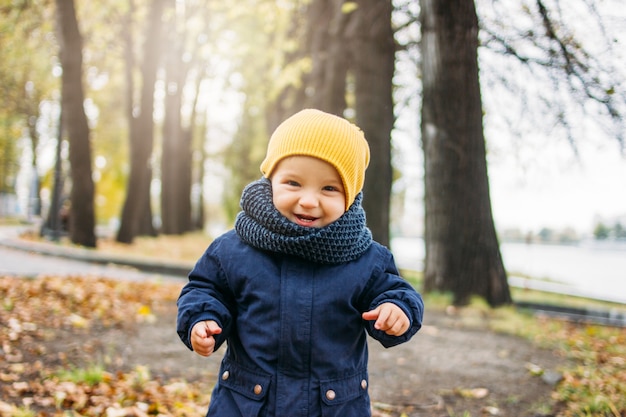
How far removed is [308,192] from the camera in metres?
2.08

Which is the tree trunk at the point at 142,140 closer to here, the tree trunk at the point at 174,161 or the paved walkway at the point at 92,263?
the tree trunk at the point at 174,161

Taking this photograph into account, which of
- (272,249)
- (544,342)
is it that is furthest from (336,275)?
(544,342)

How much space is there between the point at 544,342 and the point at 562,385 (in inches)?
60.3

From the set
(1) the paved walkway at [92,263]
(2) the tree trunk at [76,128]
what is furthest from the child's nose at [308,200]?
(2) the tree trunk at [76,128]

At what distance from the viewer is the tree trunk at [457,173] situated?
6.73 meters

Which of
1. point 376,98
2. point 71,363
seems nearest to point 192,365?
point 71,363

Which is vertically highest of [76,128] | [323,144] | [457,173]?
[76,128]

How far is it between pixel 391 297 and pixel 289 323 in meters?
0.38

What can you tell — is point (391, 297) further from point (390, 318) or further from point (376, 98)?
point (376, 98)

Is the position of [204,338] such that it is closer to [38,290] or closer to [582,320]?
[38,290]

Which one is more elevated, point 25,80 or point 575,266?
point 25,80

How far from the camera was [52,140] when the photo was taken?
104 ft

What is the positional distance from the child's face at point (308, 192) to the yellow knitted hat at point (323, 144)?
30 mm

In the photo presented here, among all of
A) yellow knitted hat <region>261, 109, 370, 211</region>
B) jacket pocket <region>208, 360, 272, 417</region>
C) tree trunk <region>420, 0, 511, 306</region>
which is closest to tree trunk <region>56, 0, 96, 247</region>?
tree trunk <region>420, 0, 511, 306</region>
